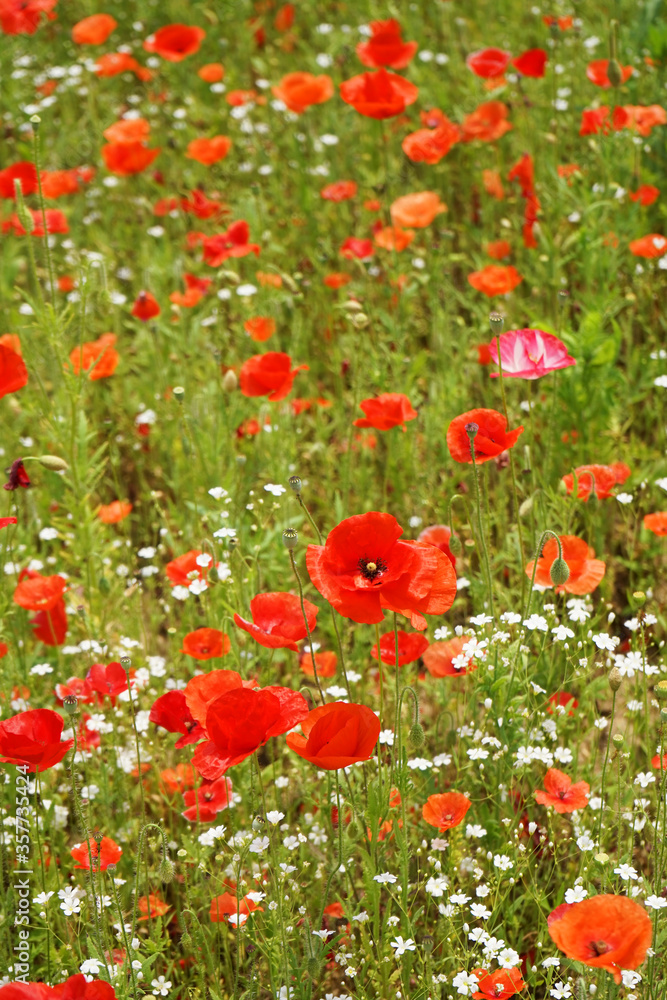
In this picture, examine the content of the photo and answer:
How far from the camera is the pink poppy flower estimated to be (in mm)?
2566

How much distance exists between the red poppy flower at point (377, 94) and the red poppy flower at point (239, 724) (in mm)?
2814

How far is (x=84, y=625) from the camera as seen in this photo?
335cm

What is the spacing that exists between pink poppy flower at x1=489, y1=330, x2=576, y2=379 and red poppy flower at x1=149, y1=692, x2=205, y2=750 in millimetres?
1099

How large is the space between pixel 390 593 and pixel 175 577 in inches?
42.7

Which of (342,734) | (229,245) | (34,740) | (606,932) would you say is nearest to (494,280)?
(229,245)

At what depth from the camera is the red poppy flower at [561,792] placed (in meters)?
2.34

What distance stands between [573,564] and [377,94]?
7.56ft

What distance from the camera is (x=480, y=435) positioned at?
240 cm

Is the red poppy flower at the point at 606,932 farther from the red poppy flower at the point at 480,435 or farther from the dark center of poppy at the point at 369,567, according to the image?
the red poppy flower at the point at 480,435

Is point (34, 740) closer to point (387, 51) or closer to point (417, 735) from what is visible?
point (417, 735)

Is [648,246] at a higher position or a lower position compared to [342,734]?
lower

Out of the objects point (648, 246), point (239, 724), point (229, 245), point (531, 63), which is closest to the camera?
point (239, 724)

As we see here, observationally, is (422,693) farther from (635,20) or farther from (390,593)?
(635,20)

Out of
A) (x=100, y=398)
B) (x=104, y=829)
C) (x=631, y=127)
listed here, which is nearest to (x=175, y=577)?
(x=104, y=829)
